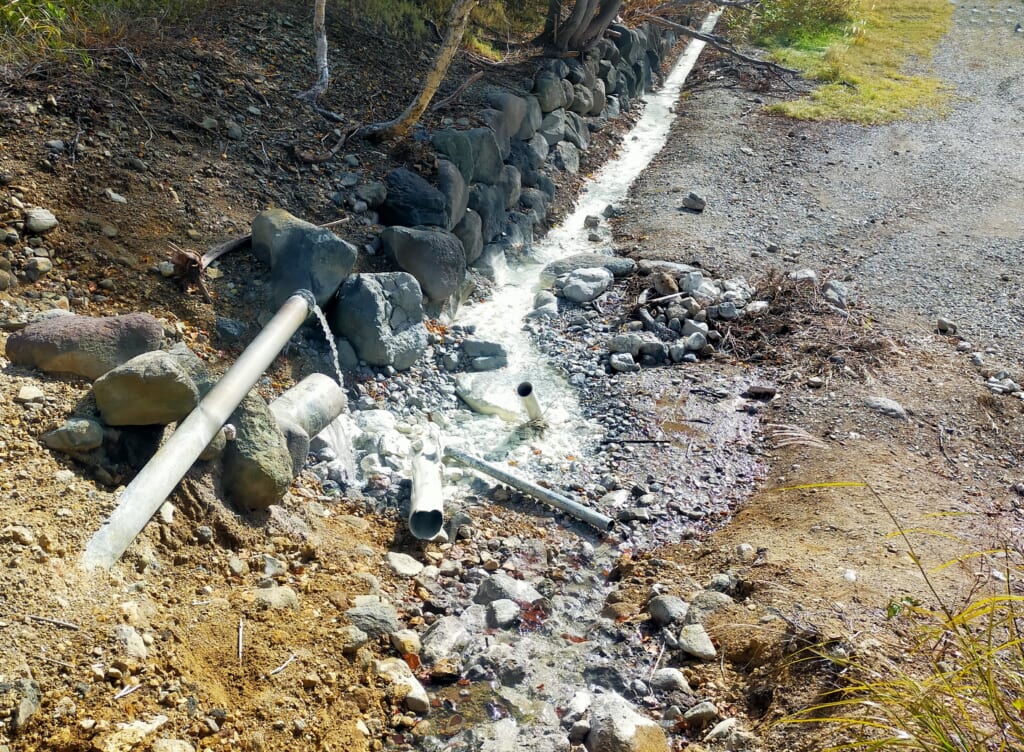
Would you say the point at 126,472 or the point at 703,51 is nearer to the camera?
the point at 126,472

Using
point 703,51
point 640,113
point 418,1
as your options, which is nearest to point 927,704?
point 418,1

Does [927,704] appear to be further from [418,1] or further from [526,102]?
[418,1]

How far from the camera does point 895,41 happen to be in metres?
16.4

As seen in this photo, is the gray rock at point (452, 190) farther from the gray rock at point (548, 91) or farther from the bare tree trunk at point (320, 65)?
the gray rock at point (548, 91)

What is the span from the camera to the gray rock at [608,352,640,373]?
20.1 feet

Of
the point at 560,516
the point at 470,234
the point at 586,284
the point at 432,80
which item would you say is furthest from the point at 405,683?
the point at 432,80

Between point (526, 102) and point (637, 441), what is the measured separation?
496cm

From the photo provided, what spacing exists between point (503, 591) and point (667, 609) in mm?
735

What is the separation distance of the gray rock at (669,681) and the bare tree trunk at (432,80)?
5079 mm

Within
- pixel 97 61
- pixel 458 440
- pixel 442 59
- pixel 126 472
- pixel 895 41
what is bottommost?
pixel 458 440

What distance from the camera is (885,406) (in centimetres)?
540

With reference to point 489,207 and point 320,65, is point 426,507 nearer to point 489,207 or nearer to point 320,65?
point 489,207

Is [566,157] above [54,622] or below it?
above

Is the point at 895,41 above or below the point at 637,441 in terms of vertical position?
above
